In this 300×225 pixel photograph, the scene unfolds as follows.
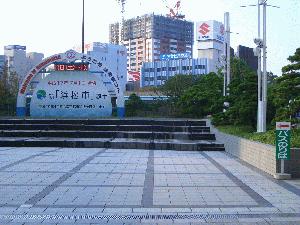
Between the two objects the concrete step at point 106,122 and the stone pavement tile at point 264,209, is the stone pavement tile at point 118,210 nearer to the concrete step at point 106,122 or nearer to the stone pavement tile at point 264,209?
the stone pavement tile at point 264,209

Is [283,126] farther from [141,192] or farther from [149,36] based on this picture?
[149,36]

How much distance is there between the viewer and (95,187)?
9.00m

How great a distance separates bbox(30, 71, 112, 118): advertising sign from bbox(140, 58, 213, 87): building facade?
209ft

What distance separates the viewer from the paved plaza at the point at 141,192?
262 inches

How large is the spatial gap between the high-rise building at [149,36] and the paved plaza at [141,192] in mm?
109439

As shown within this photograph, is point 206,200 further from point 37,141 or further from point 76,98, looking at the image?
point 76,98

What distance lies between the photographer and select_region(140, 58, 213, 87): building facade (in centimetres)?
8912

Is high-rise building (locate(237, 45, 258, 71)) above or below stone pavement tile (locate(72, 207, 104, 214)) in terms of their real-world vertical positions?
above

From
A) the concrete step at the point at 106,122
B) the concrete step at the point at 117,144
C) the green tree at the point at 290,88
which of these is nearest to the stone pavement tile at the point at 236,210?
the green tree at the point at 290,88

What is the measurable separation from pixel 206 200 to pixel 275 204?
1.21 meters

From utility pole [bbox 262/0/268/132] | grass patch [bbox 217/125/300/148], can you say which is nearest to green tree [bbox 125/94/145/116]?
grass patch [bbox 217/125/300/148]

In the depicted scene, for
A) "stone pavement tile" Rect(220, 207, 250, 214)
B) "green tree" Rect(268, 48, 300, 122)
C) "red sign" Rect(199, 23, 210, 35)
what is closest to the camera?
"stone pavement tile" Rect(220, 207, 250, 214)

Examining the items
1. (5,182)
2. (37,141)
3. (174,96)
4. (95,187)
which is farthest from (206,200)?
(174,96)

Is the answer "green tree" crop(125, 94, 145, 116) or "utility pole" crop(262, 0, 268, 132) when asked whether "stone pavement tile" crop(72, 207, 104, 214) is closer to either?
"utility pole" crop(262, 0, 268, 132)
